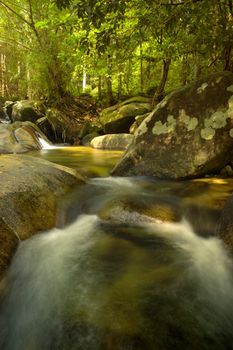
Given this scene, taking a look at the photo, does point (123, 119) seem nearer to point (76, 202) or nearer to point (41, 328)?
point (76, 202)

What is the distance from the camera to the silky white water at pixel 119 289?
1901 millimetres

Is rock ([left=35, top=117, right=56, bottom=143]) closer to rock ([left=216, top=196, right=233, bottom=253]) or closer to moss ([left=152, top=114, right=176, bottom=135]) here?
moss ([left=152, top=114, right=176, bottom=135])

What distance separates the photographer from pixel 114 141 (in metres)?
9.80

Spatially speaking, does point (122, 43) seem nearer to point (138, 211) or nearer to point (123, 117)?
point (138, 211)

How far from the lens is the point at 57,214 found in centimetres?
355

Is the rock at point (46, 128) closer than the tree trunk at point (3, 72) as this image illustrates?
Yes

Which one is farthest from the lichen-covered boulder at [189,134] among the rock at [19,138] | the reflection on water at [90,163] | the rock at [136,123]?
the rock at [136,123]

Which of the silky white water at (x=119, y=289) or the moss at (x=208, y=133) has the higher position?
the moss at (x=208, y=133)

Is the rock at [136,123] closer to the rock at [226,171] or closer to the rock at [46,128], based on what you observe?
the rock at [46,128]

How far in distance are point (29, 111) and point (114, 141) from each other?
5.77m

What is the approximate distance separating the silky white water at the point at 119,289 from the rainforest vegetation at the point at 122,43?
2.28m

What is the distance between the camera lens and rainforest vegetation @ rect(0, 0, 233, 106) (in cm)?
382

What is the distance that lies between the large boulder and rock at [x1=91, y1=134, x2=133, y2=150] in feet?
17.4

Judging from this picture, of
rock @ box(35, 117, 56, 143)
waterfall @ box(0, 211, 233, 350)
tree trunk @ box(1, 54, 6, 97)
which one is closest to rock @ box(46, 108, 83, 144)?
rock @ box(35, 117, 56, 143)
